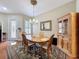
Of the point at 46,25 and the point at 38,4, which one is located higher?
the point at 38,4

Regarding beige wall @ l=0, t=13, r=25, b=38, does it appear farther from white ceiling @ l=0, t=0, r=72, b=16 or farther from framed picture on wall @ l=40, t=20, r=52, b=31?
white ceiling @ l=0, t=0, r=72, b=16

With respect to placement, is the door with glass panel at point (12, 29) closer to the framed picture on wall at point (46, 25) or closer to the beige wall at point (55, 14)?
the beige wall at point (55, 14)

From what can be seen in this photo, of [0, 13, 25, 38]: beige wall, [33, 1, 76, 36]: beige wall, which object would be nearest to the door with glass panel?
[0, 13, 25, 38]: beige wall

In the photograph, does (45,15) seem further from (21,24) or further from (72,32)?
(72,32)

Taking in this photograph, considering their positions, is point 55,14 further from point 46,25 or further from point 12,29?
point 12,29

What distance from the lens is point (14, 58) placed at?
4.67 meters

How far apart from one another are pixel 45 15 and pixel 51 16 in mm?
1165

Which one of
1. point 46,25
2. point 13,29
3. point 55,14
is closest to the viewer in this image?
point 55,14

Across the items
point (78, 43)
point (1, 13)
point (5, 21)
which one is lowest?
point (78, 43)

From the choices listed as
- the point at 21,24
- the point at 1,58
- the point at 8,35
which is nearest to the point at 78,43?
the point at 1,58

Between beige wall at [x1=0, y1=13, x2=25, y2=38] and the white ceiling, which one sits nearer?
the white ceiling

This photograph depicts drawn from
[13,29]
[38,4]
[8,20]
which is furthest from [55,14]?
[8,20]

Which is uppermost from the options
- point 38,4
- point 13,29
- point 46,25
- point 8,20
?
point 38,4

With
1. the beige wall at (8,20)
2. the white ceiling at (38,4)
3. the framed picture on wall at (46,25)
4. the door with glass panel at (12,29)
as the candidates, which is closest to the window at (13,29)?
the door with glass panel at (12,29)
